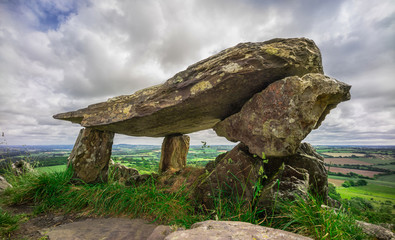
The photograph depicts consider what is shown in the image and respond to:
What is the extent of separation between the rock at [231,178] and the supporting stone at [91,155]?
4301 mm

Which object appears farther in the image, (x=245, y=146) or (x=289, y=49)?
(x=245, y=146)

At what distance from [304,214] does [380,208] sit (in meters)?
8.05

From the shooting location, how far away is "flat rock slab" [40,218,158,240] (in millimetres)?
3240

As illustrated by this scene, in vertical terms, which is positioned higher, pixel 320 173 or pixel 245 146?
pixel 245 146

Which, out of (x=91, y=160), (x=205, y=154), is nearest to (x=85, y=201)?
(x=91, y=160)

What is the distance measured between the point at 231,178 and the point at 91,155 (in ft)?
18.7

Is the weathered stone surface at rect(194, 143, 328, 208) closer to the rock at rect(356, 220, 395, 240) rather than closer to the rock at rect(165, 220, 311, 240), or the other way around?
the rock at rect(356, 220, 395, 240)

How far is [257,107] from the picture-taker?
440 cm

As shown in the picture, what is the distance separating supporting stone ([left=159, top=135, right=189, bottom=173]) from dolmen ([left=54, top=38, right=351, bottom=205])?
2663mm

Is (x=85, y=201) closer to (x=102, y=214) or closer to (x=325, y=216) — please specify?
(x=102, y=214)

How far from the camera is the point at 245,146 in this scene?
495 centimetres

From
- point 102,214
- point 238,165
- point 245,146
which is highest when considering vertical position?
point 245,146

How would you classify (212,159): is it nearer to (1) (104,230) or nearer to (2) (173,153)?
(2) (173,153)

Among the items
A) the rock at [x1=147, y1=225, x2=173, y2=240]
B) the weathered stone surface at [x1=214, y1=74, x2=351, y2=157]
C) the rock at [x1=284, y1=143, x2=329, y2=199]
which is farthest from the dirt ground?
the rock at [x1=284, y1=143, x2=329, y2=199]
